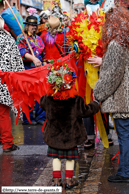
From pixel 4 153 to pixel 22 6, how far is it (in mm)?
10969

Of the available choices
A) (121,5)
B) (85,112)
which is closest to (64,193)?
(85,112)

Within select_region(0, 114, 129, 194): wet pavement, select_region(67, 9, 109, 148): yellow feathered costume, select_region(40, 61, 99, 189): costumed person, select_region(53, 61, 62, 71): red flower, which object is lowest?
select_region(0, 114, 129, 194): wet pavement

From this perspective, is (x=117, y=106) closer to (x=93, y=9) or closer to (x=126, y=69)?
(x=126, y=69)

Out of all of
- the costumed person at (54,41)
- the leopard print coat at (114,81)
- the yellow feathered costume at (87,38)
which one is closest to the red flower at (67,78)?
the leopard print coat at (114,81)

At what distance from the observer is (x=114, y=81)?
3363mm

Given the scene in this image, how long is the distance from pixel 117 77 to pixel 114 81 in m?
0.05

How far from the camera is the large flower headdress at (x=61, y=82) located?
3.29 metres

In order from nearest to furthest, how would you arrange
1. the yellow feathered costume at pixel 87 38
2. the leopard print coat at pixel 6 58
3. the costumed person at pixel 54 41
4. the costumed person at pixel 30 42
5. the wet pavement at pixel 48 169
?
the wet pavement at pixel 48 169 → the yellow feathered costume at pixel 87 38 → the leopard print coat at pixel 6 58 → the costumed person at pixel 30 42 → the costumed person at pixel 54 41

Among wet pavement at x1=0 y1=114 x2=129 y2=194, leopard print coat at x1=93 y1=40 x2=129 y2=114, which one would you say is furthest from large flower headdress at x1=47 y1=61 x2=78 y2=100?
wet pavement at x1=0 y1=114 x2=129 y2=194

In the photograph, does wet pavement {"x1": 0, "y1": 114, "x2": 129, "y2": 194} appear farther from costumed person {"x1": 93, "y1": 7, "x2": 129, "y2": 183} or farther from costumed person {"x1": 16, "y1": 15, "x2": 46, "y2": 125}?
costumed person {"x1": 16, "y1": 15, "x2": 46, "y2": 125}

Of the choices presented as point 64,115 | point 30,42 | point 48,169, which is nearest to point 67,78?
point 64,115

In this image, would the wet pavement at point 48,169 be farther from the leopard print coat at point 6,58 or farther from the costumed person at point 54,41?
the costumed person at point 54,41

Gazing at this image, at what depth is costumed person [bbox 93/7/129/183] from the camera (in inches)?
130

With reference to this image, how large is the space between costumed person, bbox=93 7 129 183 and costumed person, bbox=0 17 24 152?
1646mm
